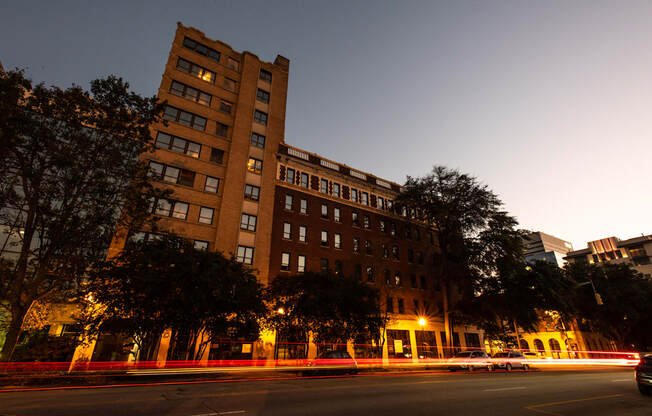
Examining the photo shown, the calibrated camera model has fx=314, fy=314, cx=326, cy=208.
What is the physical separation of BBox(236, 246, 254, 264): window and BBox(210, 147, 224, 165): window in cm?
1019

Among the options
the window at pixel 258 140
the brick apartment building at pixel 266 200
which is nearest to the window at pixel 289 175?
the brick apartment building at pixel 266 200

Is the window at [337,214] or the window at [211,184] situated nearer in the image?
the window at [211,184]

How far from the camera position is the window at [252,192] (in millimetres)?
34597

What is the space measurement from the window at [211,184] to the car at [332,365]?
20.1m

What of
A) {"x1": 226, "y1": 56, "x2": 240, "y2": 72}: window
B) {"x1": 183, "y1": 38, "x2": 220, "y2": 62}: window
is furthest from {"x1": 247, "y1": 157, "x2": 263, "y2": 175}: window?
{"x1": 183, "y1": 38, "x2": 220, "y2": 62}: window

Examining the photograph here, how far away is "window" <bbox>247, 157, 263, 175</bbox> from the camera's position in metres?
35.9

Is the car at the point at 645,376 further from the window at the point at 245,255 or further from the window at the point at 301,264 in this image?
the window at the point at 245,255

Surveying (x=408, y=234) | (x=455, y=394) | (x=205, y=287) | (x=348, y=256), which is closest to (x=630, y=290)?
(x=408, y=234)

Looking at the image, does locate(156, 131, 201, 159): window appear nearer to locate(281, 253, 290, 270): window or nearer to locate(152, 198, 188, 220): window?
locate(152, 198, 188, 220): window

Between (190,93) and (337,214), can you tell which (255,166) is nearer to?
(190,93)

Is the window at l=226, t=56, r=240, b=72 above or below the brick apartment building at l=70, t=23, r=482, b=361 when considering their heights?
above

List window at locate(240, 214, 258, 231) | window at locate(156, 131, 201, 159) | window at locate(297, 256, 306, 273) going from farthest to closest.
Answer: window at locate(297, 256, 306, 273), window at locate(240, 214, 258, 231), window at locate(156, 131, 201, 159)

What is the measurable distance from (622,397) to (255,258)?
2717 cm

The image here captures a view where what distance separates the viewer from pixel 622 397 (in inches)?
450
